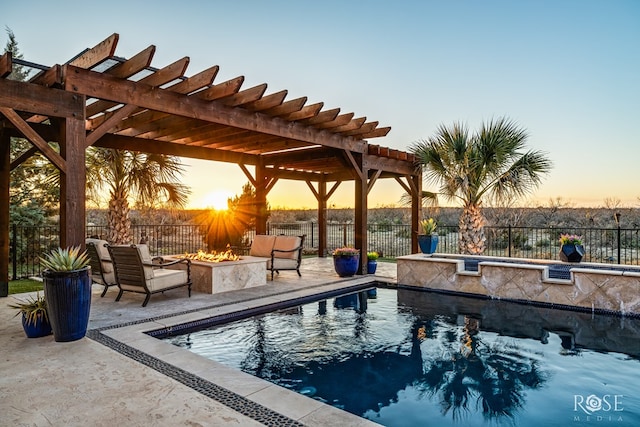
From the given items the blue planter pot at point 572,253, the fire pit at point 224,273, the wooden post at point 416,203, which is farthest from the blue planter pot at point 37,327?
the wooden post at point 416,203

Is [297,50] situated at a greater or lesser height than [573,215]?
greater

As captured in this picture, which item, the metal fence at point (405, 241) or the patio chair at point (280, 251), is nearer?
the patio chair at point (280, 251)

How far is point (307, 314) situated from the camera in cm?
514

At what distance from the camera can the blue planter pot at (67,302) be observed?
355cm

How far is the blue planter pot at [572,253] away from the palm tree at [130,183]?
7.95m

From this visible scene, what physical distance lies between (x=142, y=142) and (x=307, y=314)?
499cm

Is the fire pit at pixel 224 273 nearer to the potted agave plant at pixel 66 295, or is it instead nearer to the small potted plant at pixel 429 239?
the potted agave plant at pixel 66 295

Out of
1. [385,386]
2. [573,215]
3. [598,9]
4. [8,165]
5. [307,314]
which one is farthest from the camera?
[573,215]

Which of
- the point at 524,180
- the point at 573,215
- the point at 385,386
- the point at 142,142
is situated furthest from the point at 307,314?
the point at 573,215

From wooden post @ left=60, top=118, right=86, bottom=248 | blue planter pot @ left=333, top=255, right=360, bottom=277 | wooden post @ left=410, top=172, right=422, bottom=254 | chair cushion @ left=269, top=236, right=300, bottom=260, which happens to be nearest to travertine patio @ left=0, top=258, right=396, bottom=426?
wooden post @ left=60, top=118, right=86, bottom=248

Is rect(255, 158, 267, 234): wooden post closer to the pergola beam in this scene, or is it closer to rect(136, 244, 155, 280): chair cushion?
the pergola beam

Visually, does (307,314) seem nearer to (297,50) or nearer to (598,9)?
(297,50)

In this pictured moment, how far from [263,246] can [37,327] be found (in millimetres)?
4578

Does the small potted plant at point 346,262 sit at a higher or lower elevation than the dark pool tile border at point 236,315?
higher
